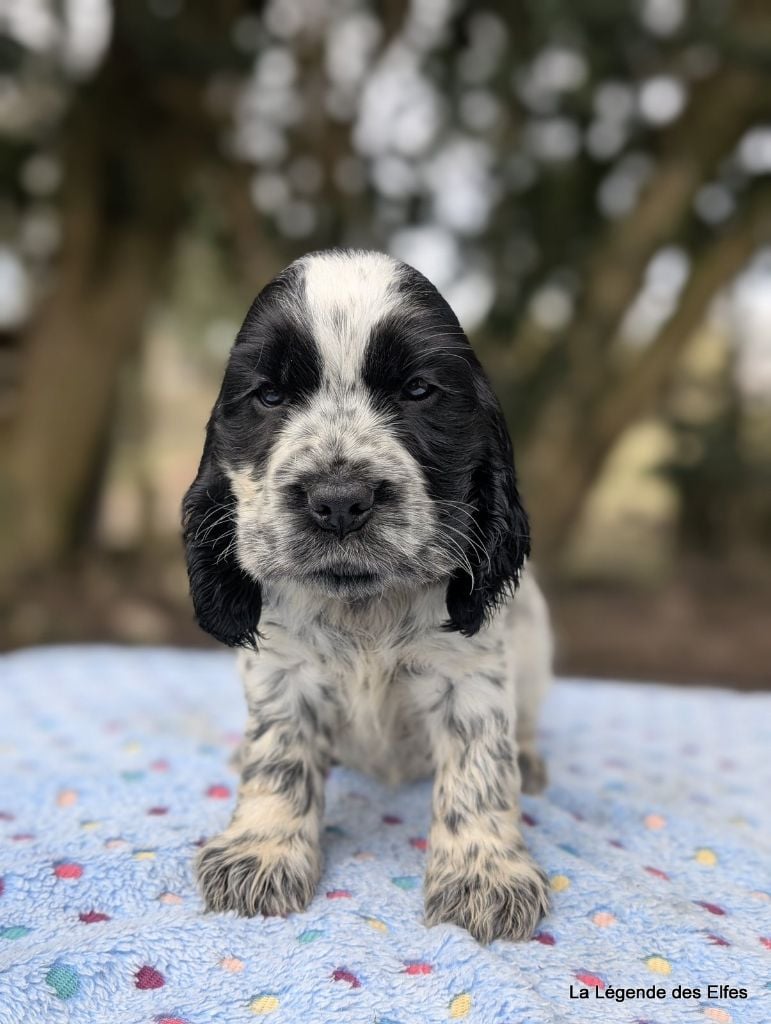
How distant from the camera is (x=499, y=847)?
2436 mm

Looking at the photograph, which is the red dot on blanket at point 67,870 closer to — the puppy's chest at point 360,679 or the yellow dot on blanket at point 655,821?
the puppy's chest at point 360,679

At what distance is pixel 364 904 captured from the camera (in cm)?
242

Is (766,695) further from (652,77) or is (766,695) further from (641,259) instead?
(652,77)

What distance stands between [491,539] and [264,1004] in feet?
3.83

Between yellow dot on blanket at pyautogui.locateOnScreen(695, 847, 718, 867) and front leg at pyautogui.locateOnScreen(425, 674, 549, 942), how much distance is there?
669mm

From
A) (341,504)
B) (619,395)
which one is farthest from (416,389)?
(619,395)

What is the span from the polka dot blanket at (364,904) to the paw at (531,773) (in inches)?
3.0

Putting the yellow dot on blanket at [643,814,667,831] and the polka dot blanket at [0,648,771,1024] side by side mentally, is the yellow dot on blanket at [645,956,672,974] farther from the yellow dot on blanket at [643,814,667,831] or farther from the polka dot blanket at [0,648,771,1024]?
the yellow dot on blanket at [643,814,667,831]

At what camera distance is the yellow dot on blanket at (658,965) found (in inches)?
87.6

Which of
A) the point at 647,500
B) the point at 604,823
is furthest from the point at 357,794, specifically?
the point at 647,500

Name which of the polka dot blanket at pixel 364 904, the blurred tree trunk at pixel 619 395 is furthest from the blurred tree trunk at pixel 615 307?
the polka dot blanket at pixel 364 904

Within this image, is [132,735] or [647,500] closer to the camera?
[132,735]

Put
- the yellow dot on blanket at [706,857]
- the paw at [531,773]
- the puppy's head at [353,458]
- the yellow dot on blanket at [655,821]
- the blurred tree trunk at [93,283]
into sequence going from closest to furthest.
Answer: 1. the puppy's head at [353,458]
2. the yellow dot on blanket at [706,857]
3. the yellow dot on blanket at [655,821]
4. the paw at [531,773]
5. the blurred tree trunk at [93,283]

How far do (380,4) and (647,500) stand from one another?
5192mm
